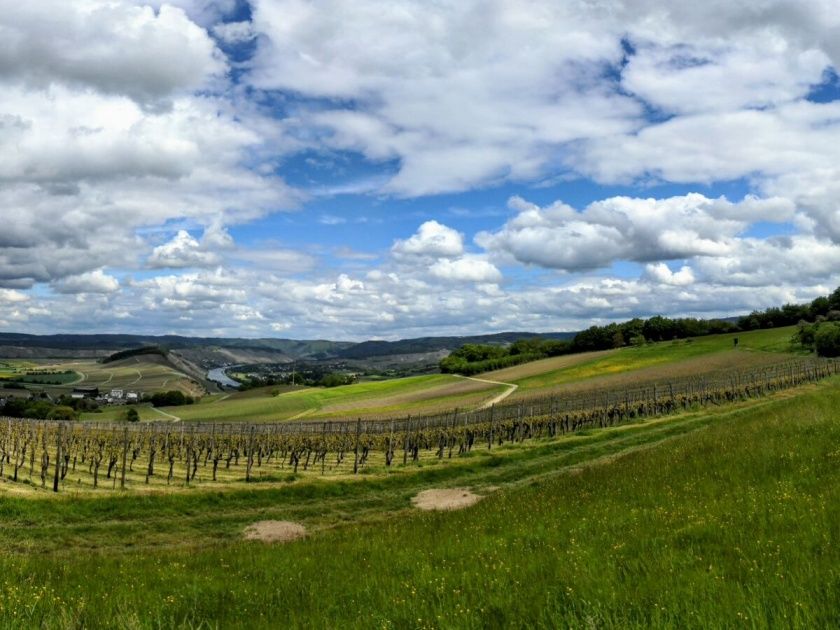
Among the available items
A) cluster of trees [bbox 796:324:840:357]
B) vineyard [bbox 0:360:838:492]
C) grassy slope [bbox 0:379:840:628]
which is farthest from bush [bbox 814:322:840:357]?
grassy slope [bbox 0:379:840:628]

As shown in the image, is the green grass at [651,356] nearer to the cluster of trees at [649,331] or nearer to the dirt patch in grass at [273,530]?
the cluster of trees at [649,331]

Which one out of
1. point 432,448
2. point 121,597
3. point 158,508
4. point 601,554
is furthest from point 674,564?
point 432,448

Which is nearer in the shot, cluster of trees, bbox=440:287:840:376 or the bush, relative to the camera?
the bush

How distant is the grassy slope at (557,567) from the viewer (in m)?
5.43

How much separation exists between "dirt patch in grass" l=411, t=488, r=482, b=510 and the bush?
278 feet

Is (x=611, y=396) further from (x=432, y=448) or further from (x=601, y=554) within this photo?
(x=601, y=554)

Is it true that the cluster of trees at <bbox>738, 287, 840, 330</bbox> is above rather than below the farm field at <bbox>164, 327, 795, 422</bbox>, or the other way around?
above

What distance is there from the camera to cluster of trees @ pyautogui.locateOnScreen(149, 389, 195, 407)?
488 ft

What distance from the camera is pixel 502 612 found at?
5746mm

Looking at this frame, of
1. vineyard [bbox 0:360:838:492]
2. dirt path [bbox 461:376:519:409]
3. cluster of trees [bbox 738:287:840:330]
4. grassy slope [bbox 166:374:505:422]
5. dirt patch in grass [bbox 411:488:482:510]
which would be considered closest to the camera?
dirt patch in grass [bbox 411:488:482:510]

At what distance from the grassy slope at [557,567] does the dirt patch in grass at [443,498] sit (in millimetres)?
9418

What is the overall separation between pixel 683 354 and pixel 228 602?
11372cm

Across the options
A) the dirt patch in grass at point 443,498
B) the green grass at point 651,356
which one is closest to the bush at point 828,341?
the green grass at point 651,356

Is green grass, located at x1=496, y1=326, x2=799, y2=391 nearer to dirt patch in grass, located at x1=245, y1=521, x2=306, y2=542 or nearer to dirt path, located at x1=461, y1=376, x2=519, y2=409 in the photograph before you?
dirt path, located at x1=461, y1=376, x2=519, y2=409
